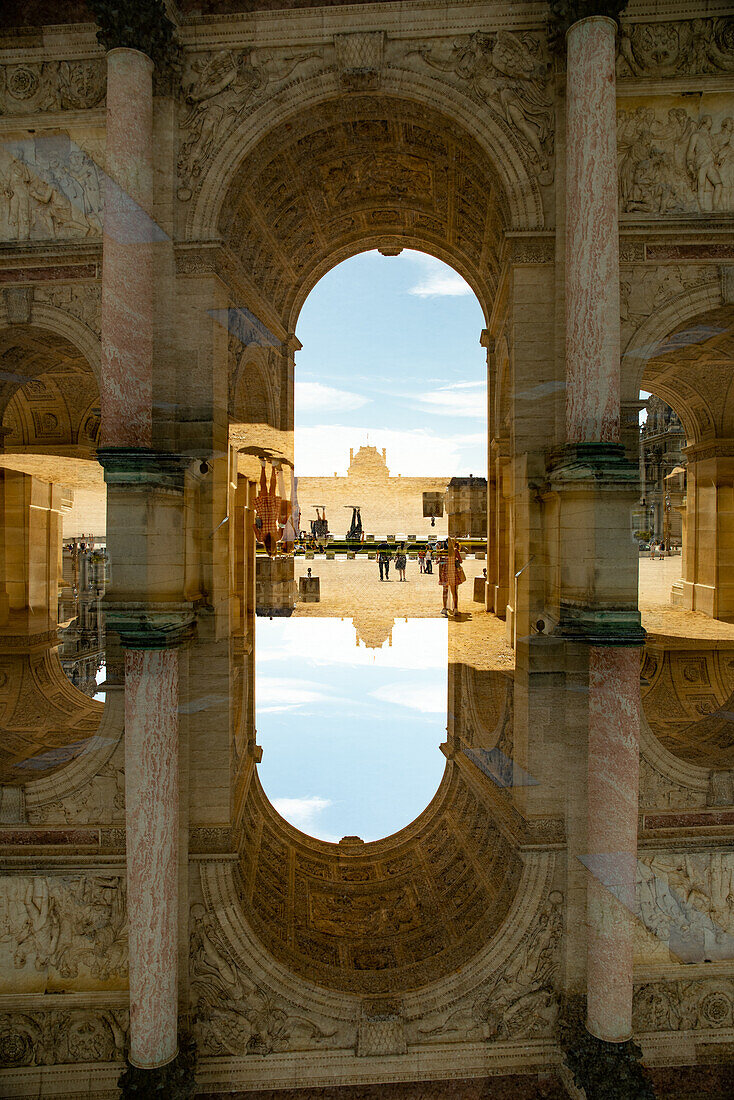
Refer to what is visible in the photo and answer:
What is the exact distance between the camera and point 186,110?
6949mm

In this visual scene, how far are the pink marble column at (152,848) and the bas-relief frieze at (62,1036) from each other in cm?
76

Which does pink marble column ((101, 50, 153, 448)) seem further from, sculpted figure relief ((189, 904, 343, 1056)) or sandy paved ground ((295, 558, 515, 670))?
sandy paved ground ((295, 558, 515, 670))

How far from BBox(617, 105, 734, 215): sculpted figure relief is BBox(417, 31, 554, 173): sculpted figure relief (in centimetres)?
93

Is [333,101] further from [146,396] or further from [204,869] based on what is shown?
[204,869]

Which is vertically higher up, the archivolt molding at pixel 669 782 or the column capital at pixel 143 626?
the column capital at pixel 143 626

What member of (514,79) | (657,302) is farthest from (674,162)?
(514,79)

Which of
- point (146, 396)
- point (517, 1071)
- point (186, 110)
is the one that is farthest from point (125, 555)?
point (517, 1071)

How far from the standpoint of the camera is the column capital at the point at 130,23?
608 cm

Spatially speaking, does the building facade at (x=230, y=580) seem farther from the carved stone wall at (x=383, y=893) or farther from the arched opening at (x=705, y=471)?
the arched opening at (x=705, y=471)

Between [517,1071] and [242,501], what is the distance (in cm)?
951

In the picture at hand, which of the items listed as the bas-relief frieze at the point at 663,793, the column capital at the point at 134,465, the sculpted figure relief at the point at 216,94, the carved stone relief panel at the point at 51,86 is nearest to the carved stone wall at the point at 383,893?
the bas-relief frieze at the point at 663,793

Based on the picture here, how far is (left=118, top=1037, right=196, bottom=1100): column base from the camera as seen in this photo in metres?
5.75

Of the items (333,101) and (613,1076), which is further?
A: (333,101)

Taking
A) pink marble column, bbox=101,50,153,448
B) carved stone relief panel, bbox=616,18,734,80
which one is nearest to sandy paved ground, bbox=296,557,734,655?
pink marble column, bbox=101,50,153,448
